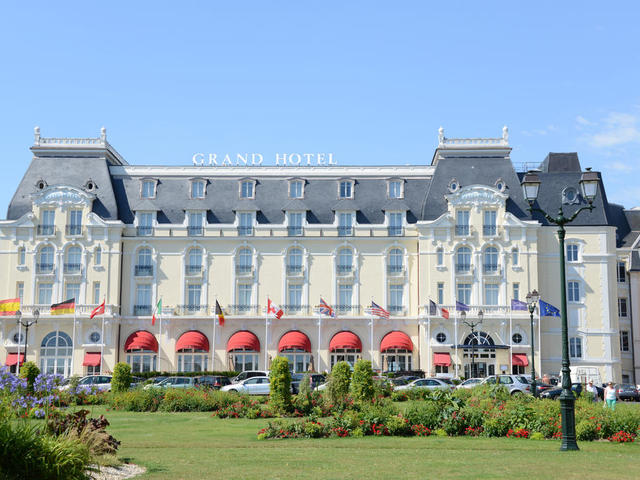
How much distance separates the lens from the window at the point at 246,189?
65.7m

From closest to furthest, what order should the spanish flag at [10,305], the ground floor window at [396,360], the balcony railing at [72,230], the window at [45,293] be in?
the spanish flag at [10,305] < the ground floor window at [396,360] < the window at [45,293] < the balcony railing at [72,230]

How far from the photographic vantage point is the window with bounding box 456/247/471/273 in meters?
61.9

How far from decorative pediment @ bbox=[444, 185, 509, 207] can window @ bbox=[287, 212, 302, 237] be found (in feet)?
40.9

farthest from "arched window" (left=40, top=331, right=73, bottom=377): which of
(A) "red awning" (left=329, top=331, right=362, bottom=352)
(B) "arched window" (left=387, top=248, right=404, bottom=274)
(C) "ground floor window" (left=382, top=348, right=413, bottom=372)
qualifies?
(B) "arched window" (left=387, top=248, right=404, bottom=274)

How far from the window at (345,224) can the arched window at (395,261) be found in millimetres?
3898

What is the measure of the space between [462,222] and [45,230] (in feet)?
113

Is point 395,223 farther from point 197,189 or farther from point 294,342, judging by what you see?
point 197,189

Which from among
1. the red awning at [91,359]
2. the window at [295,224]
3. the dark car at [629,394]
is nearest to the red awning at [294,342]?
the window at [295,224]

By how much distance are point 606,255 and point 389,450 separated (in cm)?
4747

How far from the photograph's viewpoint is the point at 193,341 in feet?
200

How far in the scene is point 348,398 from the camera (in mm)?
31453

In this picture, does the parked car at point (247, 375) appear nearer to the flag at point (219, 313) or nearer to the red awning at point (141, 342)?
the flag at point (219, 313)

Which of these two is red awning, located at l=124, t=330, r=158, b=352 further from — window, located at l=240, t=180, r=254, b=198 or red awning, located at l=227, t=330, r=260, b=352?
window, located at l=240, t=180, r=254, b=198

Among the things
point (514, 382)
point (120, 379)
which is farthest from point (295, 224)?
point (120, 379)
